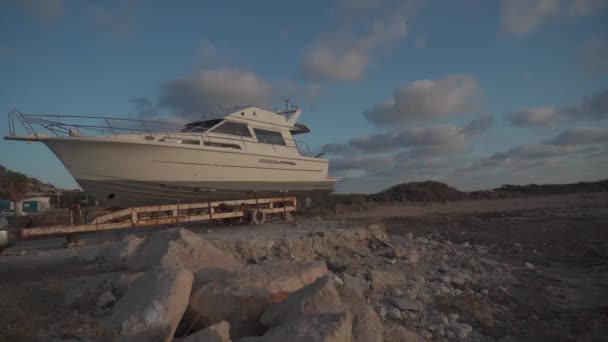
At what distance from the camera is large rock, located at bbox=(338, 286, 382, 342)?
318cm

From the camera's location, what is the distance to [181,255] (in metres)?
5.19

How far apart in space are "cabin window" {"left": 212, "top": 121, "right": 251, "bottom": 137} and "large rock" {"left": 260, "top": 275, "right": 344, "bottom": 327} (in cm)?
855

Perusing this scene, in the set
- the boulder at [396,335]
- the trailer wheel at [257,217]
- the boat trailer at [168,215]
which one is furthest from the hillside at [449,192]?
the boulder at [396,335]

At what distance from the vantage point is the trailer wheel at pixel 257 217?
36.5 ft

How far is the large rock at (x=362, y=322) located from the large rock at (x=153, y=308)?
159cm

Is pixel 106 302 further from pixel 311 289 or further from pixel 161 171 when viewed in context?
pixel 161 171

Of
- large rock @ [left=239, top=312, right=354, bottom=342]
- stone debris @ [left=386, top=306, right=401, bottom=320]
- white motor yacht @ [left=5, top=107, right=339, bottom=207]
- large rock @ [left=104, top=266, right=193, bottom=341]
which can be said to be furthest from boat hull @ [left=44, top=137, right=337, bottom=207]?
large rock @ [left=239, top=312, right=354, bottom=342]

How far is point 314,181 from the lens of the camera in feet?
46.1

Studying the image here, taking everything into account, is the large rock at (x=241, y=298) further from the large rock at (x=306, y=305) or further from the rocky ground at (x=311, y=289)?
the large rock at (x=306, y=305)

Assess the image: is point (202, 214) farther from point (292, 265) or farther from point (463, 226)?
point (463, 226)

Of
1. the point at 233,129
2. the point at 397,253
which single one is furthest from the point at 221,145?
the point at 397,253

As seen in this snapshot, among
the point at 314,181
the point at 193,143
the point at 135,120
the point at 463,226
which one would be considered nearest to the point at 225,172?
the point at 193,143

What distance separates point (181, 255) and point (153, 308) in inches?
70.4

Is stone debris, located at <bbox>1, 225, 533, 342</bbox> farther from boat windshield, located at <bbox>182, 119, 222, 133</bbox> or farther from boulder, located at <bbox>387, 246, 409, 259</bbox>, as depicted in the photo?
boat windshield, located at <bbox>182, 119, 222, 133</bbox>
